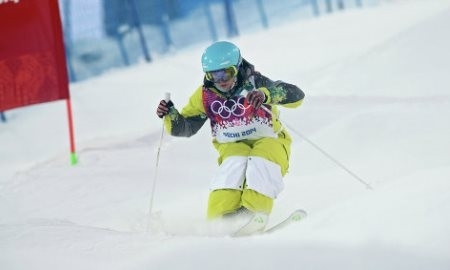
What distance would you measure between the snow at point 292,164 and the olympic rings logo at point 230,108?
Result: 0.68 meters

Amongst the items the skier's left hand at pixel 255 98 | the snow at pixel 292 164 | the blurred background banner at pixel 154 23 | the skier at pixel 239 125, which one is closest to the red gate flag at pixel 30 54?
the snow at pixel 292 164

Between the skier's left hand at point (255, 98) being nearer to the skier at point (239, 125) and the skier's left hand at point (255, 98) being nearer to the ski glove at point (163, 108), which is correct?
the skier at point (239, 125)

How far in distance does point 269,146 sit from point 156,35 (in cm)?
586

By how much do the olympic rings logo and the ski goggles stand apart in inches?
6.6

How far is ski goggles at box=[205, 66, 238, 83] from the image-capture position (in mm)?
4344

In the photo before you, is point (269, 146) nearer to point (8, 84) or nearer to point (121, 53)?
point (8, 84)

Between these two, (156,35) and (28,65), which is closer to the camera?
(28,65)

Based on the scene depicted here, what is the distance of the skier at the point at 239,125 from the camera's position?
430 cm

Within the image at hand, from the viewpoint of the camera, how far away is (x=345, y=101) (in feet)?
24.4

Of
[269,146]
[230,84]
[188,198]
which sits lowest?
[188,198]

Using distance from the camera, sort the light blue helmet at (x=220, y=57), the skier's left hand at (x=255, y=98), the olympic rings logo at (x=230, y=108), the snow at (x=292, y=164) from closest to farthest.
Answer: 1. the snow at (x=292, y=164)
2. the skier's left hand at (x=255, y=98)
3. the light blue helmet at (x=220, y=57)
4. the olympic rings logo at (x=230, y=108)

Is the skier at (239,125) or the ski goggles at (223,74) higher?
the ski goggles at (223,74)

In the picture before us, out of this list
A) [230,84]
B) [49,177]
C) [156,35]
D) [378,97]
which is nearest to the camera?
A: [230,84]

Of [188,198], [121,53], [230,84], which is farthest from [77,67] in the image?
[230,84]
